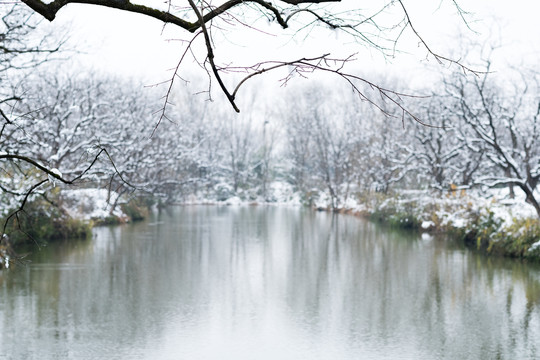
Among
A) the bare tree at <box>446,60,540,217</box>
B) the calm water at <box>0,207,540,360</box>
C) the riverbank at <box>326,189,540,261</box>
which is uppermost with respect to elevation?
the bare tree at <box>446,60,540,217</box>

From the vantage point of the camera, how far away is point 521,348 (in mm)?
7113

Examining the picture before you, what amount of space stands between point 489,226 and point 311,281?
21.2 feet

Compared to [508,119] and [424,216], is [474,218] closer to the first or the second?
[508,119]

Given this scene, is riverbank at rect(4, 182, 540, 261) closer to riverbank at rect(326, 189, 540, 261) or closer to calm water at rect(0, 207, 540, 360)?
riverbank at rect(326, 189, 540, 261)

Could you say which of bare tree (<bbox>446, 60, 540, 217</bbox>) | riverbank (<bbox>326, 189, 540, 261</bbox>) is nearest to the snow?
riverbank (<bbox>326, 189, 540, 261</bbox>)

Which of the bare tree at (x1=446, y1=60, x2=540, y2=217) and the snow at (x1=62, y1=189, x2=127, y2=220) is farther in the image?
the snow at (x1=62, y1=189, x2=127, y2=220)

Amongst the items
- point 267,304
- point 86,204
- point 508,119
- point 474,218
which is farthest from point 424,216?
point 267,304

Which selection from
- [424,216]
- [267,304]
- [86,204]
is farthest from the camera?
[424,216]

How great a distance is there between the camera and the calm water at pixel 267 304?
710 cm

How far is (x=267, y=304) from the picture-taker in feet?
30.6

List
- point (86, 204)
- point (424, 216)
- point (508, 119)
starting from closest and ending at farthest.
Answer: point (508, 119)
point (86, 204)
point (424, 216)

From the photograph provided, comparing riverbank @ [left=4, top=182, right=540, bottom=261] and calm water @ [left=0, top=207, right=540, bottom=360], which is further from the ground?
riverbank @ [left=4, top=182, right=540, bottom=261]

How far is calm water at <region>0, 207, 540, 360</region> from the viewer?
7102 millimetres

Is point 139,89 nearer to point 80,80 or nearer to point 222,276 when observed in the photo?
point 80,80
